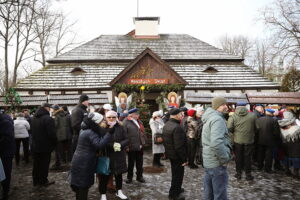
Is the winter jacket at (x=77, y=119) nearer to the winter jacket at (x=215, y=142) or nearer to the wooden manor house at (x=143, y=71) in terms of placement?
the winter jacket at (x=215, y=142)

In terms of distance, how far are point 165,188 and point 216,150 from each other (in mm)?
2618

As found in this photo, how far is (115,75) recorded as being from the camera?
1838 cm

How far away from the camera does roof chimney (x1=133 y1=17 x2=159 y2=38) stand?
23.1 meters

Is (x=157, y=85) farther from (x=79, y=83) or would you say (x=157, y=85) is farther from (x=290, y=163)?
(x=290, y=163)

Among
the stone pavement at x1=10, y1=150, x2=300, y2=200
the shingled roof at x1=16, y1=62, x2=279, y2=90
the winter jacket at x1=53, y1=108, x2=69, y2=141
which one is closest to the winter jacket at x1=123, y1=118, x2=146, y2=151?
the stone pavement at x1=10, y1=150, x2=300, y2=200

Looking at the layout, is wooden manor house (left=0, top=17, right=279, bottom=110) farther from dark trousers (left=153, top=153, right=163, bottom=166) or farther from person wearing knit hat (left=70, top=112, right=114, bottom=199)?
person wearing knit hat (left=70, top=112, right=114, bottom=199)

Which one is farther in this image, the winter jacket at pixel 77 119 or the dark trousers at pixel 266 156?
the dark trousers at pixel 266 156

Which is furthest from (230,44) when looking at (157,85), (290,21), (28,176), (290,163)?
(28,176)

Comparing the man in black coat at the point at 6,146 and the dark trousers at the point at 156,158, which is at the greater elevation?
the man in black coat at the point at 6,146

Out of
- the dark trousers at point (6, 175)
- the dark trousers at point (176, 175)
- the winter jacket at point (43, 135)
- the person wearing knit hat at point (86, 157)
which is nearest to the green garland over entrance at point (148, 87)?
the winter jacket at point (43, 135)

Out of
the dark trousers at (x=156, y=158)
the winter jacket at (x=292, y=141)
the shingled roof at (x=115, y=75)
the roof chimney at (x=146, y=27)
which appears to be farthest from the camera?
the roof chimney at (x=146, y=27)

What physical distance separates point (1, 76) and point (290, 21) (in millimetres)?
52150

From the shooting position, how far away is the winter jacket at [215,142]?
3.98m

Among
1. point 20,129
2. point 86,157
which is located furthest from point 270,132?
point 20,129
